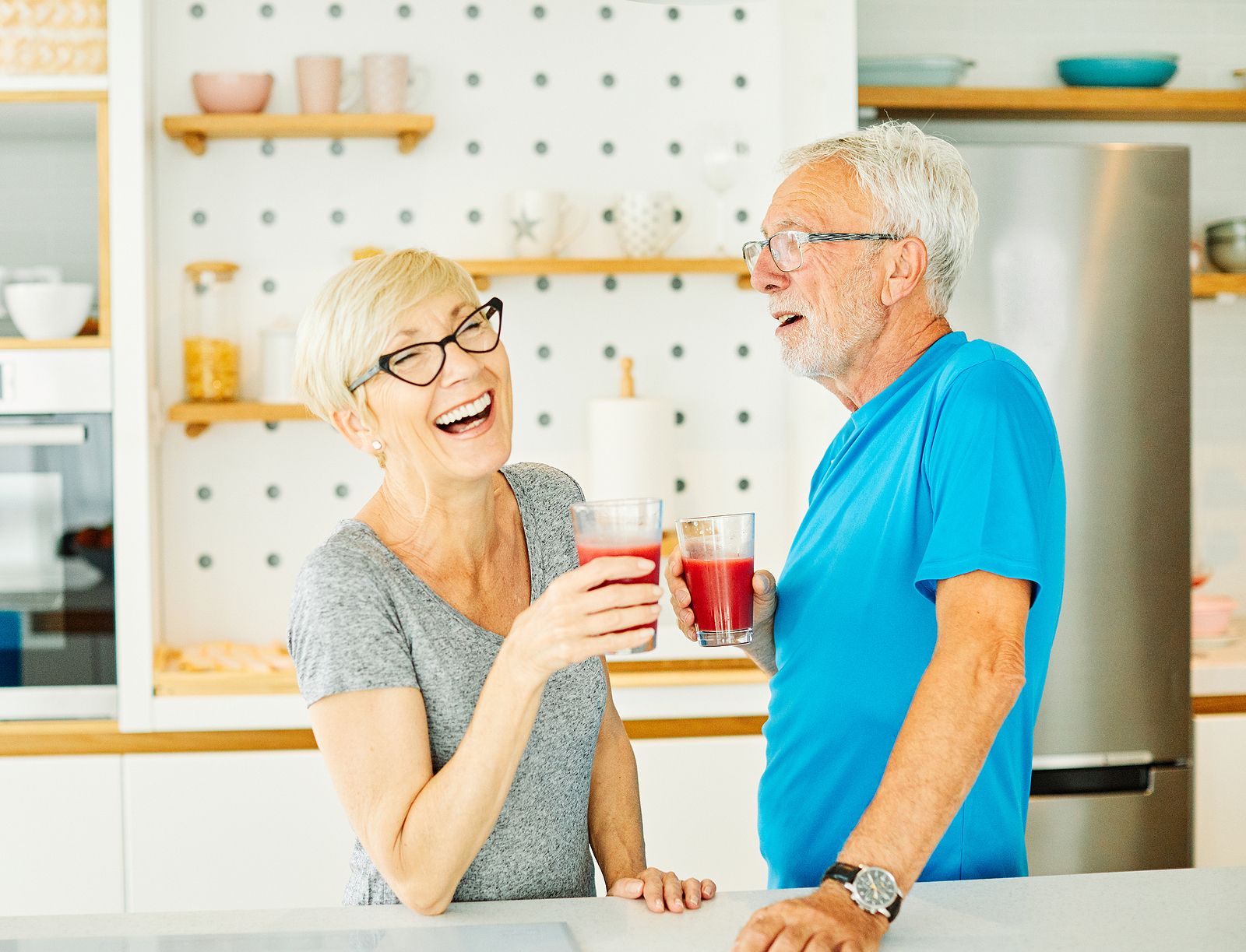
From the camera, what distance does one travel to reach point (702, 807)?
2652 millimetres

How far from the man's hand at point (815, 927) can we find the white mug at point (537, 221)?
212 centimetres

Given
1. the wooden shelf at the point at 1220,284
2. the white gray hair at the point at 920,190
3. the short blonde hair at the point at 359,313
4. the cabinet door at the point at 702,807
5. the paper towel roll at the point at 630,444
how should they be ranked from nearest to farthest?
the short blonde hair at the point at 359,313 < the white gray hair at the point at 920,190 < the cabinet door at the point at 702,807 < the paper towel roll at the point at 630,444 < the wooden shelf at the point at 1220,284


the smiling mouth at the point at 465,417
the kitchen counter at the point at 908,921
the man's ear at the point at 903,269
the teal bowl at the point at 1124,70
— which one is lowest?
the kitchen counter at the point at 908,921

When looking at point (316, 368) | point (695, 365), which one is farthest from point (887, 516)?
point (695, 365)

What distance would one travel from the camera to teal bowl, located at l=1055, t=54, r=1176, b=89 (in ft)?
10.1

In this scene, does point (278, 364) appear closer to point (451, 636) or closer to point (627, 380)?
point (627, 380)

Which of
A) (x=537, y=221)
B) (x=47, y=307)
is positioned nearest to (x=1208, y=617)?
(x=537, y=221)

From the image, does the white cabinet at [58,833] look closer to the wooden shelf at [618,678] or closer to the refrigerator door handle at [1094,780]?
the wooden shelf at [618,678]

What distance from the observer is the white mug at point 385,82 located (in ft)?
9.30

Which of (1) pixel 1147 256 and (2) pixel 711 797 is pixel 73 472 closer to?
(2) pixel 711 797

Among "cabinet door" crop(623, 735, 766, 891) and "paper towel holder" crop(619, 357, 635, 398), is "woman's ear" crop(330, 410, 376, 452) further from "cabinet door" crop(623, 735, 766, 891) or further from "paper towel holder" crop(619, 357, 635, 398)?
"paper towel holder" crop(619, 357, 635, 398)

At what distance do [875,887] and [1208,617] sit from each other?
2302 millimetres

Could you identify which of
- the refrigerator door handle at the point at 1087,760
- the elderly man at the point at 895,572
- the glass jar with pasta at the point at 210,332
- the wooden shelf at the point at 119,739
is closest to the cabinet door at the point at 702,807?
the wooden shelf at the point at 119,739

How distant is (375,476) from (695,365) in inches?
34.7
